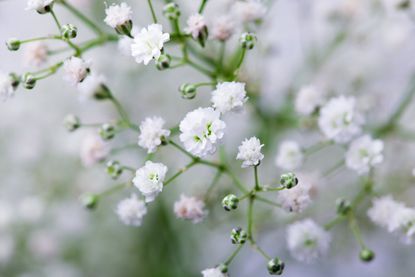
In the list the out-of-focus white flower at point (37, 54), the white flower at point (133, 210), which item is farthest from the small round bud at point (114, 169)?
the out-of-focus white flower at point (37, 54)

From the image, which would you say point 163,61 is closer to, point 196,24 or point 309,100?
point 196,24

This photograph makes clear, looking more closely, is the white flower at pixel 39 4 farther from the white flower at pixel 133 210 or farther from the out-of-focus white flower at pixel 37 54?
the white flower at pixel 133 210

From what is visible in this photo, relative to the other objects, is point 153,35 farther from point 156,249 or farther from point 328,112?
point 156,249

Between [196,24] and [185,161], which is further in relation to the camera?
[185,161]

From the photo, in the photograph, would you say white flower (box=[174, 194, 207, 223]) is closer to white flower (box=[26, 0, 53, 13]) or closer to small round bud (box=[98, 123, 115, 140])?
small round bud (box=[98, 123, 115, 140])

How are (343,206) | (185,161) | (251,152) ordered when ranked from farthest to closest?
(185,161) → (343,206) → (251,152)

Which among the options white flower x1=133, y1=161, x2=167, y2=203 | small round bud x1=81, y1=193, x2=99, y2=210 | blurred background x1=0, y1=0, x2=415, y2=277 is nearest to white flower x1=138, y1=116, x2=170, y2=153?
white flower x1=133, y1=161, x2=167, y2=203

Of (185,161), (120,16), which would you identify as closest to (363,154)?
(120,16)
